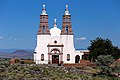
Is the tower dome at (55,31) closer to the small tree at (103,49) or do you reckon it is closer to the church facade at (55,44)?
the church facade at (55,44)

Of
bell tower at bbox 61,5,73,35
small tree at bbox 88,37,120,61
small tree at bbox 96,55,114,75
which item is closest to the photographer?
small tree at bbox 96,55,114,75

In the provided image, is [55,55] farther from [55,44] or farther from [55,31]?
[55,31]

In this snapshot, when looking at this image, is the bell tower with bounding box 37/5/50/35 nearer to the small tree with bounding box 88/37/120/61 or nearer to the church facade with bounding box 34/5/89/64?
the church facade with bounding box 34/5/89/64

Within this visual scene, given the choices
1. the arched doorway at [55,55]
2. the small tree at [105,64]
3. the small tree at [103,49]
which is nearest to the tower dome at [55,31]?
the arched doorway at [55,55]

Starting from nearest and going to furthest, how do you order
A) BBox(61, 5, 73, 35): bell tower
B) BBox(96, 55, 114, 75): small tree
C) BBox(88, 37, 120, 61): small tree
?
BBox(96, 55, 114, 75): small tree → BBox(88, 37, 120, 61): small tree → BBox(61, 5, 73, 35): bell tower

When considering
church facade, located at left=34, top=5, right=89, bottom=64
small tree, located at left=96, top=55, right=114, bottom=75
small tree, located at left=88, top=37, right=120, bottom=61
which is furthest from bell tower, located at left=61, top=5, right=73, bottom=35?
small tree, located at left=96, top=55, right=114, bottom=75

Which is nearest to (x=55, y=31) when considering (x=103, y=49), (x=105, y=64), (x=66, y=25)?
(x=66, y=25)

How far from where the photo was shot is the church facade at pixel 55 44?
64.8 metres

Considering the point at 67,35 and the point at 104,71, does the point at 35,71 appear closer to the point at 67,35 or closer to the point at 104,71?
the point at 104,71

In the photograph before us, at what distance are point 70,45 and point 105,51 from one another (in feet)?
31.2

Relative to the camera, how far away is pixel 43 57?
65.2 metres

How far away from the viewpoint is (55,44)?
64875 mm

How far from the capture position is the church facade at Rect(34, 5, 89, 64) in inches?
2552

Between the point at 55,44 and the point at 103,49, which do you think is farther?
the point at 55,44
